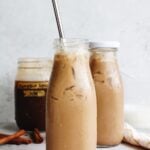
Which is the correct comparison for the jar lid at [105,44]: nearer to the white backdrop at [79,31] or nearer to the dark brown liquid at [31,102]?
the dark brown liquid at [31,102]

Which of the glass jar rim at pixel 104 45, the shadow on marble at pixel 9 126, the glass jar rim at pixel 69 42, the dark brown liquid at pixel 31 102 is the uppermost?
the glass jar rim at pixel 69 42

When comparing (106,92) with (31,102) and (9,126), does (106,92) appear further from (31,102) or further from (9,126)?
(9,126)

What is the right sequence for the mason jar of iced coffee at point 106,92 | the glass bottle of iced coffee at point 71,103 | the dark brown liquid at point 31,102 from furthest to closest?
1. the dark brown liquid at point 31,102
2. the mason jar of iced coffee at point 106,92
3. the glass bottle of iced coffee at point 71,103

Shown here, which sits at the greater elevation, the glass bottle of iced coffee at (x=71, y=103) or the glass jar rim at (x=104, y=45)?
the glass jar rim at (x=104, y=45)

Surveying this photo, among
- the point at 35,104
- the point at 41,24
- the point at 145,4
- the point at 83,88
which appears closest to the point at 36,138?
the point at 35,104

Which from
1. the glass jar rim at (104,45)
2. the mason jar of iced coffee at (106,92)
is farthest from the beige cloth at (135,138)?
the glass jar rim at (104,45)
